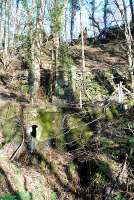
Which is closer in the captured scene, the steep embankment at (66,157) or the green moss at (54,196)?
the steep embankment at (66,157)

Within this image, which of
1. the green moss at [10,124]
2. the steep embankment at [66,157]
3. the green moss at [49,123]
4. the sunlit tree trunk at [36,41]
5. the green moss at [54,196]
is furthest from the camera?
the sunlit tree trunk at [36,41]

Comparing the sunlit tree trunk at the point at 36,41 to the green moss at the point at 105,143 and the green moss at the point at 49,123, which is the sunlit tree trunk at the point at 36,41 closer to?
the green moss at the point at 49,123

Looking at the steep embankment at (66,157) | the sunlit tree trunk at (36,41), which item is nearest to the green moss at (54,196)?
the steep embankment at (66,157)

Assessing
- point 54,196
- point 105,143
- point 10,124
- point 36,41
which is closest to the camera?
point 54,196

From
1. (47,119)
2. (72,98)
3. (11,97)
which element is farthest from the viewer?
(72,98)

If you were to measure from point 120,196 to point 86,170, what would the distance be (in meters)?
2.88

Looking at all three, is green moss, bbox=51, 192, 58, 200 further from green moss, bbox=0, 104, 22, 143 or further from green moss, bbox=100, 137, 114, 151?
green moss, bbox=0, 104, 22, 143

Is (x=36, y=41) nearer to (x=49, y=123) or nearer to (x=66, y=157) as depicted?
(x=49, y=123)

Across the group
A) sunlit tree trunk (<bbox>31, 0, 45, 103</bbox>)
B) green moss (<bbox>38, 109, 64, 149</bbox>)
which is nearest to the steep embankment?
green moss (<bbox>38, 109, 64, 149</bbox>)

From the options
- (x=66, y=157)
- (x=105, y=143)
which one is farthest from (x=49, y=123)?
(x=105, y=143)

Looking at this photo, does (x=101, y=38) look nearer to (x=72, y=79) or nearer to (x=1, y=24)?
(x=1, y=24)

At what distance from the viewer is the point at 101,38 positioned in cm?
4256

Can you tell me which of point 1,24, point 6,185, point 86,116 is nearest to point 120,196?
point 6,185

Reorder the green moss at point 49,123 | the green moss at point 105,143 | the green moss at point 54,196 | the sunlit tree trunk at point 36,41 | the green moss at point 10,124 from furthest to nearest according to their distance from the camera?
the sunlit tree trunk at point 36,41
the green moss at point 49,123
the green moss at point 10,124
the green moss at point 105,143
the green moss at point 54,196
